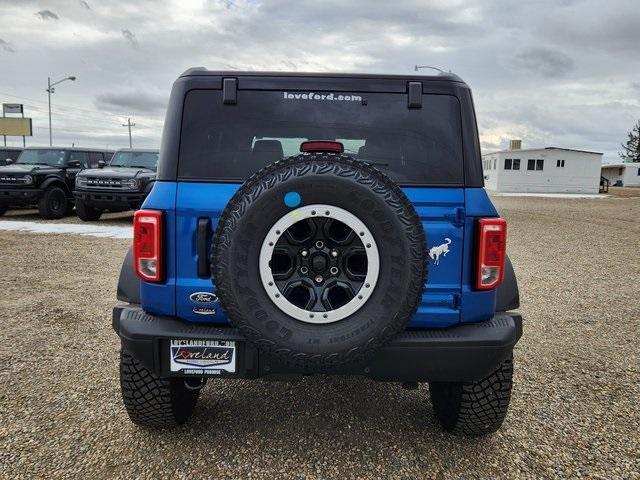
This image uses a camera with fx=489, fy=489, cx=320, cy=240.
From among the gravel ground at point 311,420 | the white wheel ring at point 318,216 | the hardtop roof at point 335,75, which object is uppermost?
the hardtop roof at point 335,75

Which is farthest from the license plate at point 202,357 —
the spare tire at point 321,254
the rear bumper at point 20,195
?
the rear bumper at point 20,195

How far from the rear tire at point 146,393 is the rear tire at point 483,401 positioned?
1.54 m

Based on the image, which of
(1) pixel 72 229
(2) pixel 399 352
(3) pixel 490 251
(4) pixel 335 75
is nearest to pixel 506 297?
(3) pixel 490 251

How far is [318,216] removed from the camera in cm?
206

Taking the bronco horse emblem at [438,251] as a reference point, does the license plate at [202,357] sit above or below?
below

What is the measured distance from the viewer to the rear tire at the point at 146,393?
2660 mm

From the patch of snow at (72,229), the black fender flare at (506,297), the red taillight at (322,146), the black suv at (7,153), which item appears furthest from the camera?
the black suv at (7,153)

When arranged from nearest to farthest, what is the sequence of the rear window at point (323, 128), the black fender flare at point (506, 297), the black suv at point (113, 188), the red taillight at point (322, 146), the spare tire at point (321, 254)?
the spare tire at point (321, 254) < the red taillight at point (322, 146) < the rear window at point (323, 128) < the black fender flare at point (506, 297) < the black suv at point (113, 188)

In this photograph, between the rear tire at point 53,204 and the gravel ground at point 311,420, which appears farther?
the rear tire at point 53,204

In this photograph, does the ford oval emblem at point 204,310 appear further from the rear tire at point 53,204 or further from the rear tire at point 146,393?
the rear tire at point 53,204

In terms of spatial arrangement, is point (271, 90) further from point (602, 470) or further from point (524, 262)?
point (524, 262)

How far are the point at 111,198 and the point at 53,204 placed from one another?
97.8 inches

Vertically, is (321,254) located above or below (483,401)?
above

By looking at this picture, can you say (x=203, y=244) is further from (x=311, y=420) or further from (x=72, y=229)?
(x=72, y=229)
